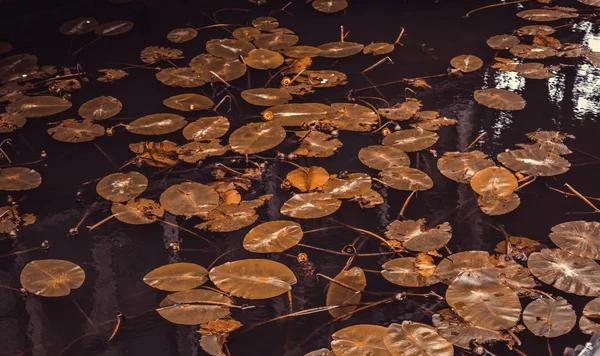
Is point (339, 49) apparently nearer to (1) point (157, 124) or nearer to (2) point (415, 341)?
(1) point (157, 124)

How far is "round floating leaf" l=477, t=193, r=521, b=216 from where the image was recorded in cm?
214

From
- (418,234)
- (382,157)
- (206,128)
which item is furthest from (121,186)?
(418,234)

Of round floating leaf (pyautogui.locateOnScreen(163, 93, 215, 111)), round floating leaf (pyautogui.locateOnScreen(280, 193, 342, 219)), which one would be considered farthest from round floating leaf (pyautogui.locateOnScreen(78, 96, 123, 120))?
round floating leaf (pyautogui.locateOnScreen(280, 193, 342, 219))

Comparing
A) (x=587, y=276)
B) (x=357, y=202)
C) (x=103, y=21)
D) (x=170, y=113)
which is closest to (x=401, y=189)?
(x=357, y=202)

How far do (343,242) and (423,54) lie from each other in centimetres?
127

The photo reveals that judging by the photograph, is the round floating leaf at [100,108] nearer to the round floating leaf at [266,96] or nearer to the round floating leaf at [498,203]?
the round floating leaf at [266,96]

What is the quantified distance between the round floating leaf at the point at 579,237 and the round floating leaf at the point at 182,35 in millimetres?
1864

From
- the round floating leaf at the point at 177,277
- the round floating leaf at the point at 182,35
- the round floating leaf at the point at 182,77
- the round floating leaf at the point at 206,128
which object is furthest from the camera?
the round floating leaf at the point at 182,35

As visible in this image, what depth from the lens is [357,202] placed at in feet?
7.26

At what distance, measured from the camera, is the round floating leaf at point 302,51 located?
3.05m

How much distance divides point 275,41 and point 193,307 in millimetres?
1613

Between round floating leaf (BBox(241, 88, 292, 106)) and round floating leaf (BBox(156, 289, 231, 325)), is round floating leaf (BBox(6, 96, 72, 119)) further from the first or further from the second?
round floating leaf (BBox(156, 289, 231, 325))

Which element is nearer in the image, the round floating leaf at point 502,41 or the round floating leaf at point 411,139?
the round floating leaf at point 411,139

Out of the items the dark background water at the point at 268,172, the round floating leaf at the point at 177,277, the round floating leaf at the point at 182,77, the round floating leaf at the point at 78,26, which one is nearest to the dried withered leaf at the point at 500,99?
the dark background water at the point at 268,172
